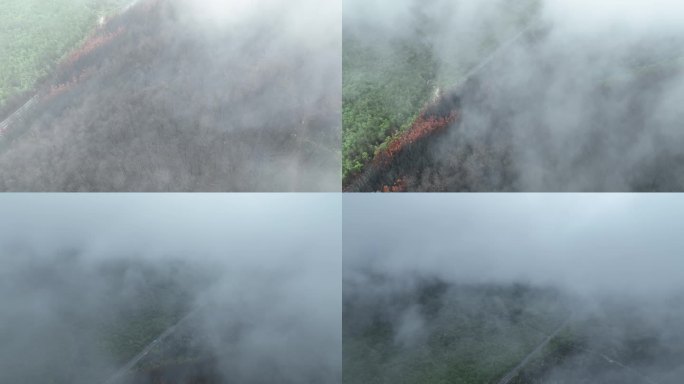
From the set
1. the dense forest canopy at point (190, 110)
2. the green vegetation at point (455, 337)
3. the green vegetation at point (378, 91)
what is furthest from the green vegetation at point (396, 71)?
the green vegetation at point (455, 337)

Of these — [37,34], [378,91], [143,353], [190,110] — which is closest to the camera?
[143,353]

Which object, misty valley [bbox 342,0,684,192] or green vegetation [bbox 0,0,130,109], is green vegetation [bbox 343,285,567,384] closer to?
misty valley [bbox 342,0,684,192]

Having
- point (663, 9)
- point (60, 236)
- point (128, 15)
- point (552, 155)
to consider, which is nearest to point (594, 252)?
point (552, 155)

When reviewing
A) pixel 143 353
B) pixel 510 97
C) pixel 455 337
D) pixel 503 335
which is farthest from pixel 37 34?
pixel 503 335

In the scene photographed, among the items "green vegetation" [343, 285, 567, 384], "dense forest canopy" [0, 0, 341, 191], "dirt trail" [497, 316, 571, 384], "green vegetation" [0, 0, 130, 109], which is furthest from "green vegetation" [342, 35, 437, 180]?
"dirt trail" [497, 316, 571, 384]

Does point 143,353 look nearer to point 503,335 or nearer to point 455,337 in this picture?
point 455,337

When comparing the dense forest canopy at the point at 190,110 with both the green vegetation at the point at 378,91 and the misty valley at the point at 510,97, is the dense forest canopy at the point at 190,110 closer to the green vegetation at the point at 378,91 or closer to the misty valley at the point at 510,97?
the green vegetation at the point at 378,91
